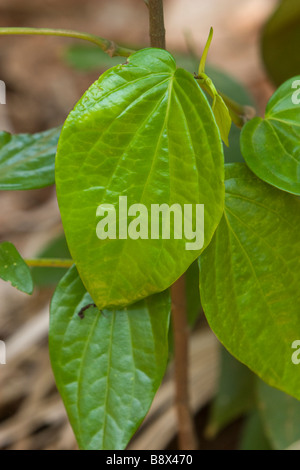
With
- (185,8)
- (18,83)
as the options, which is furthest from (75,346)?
(185,8)

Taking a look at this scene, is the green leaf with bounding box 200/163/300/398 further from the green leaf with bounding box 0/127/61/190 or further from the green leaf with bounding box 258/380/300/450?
the green leaf with bounding box 258/380/300/450

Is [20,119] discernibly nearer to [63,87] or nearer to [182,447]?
[63,87]

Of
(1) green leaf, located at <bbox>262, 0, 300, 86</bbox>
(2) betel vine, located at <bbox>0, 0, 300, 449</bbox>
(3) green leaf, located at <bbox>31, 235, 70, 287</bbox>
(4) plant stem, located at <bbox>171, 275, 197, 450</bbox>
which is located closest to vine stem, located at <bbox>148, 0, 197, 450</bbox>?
(4) plant stem, located at <bbox>171, 275, 197, 450</bbox>

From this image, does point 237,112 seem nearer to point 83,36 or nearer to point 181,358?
point 83,36

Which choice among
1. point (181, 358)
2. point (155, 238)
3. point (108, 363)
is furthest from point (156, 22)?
point (181, 358)

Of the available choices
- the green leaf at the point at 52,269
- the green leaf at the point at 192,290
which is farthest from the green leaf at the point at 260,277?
the green leaf at the point at 52,269

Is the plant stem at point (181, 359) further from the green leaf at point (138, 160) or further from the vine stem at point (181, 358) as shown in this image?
the green leaf at point (138, 160)
